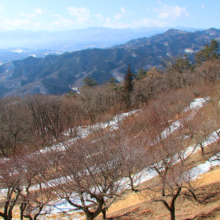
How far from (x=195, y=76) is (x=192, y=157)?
33.1 meters

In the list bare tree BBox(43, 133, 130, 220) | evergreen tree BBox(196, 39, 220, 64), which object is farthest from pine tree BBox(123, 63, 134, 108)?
bare tree BBox(43, 133, 130, 220)

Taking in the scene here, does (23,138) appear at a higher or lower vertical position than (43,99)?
lower

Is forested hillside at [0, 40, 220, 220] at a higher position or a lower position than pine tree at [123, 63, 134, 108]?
lower

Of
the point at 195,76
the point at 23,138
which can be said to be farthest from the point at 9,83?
the point at 195,76

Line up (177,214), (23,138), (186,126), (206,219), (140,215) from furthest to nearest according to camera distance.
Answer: (23,138) < (186,126) < (140,215) < (177,214) < (206,219)

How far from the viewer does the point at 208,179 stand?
41.2 ft

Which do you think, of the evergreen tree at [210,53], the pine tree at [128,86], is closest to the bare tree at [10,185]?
the pine tree at [128,86]

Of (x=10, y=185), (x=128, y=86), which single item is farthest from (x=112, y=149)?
(x=128, y=86)

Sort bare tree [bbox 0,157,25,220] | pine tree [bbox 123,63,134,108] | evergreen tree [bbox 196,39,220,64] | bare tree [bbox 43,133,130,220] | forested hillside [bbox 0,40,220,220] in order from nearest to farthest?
1. bare tree [bbox 43,133,130,220]
2. forested hillside [bbox 0,40,220,220]
3. bare tree [bbox 0,157,25,220]
4. pine tree [bbox 123,63,134,108]
5. evergreen tree [bbox 196,39,220,64]

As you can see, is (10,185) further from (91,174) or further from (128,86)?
(128,86)

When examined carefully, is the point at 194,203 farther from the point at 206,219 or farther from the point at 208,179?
the point at 208,179

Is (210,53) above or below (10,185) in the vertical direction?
above

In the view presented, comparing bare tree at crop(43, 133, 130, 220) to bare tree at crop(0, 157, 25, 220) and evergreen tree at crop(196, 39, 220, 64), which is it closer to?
bare tree at crop(0, 157, 25, 220)

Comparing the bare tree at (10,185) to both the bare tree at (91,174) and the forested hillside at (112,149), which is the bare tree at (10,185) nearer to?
the forested hillside at (112,149)
